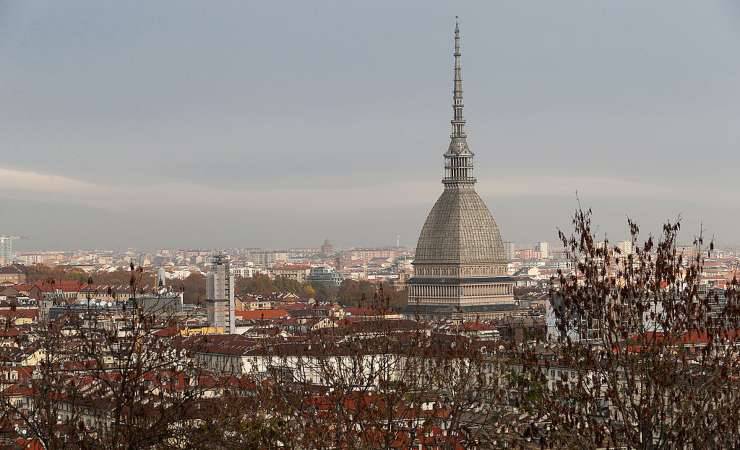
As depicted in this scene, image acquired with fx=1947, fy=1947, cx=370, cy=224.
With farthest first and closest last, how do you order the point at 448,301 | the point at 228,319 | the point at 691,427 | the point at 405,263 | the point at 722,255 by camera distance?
the point at 405,263 → the point at 722,255 → the point at 448,301 → the point at 228,319 → the point at 691,427

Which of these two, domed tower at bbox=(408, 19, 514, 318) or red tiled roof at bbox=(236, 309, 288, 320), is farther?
domed tower at bbox=(408, 19, 514, 318)

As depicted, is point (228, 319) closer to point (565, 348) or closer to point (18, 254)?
point (565, 348)

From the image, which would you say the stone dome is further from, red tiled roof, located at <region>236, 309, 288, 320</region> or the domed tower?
red tiled roof, located at <region>236, 309, 288, 320</region>

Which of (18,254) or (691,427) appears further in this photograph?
(18,254)

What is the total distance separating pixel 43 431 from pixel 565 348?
4682mm

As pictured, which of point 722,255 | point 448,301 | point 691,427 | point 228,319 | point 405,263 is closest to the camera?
point 691,427

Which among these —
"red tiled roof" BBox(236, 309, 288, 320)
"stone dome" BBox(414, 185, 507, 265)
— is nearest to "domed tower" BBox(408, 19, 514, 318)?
"stone dome" BBox(414, 185, 507, 265)

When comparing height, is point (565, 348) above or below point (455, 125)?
below

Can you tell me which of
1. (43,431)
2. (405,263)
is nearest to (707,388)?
(43,431)

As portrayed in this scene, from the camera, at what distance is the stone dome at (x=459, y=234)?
106375mm

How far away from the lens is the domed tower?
10462cm

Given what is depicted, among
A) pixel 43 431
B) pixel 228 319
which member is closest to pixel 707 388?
pixel 43 431

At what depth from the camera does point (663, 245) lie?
55.4 ft

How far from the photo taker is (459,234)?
106625mm
